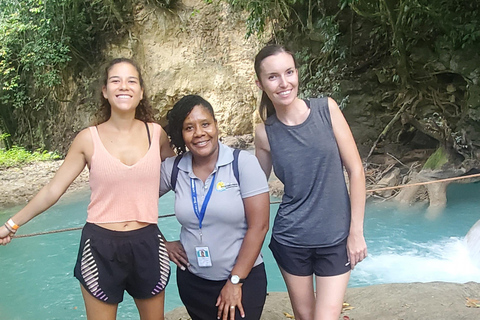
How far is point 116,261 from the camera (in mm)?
1795

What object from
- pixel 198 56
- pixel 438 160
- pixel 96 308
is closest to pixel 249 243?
pixel 96 308

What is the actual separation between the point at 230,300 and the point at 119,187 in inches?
25.4

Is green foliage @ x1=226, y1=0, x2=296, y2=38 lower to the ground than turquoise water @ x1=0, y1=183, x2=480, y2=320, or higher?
higher

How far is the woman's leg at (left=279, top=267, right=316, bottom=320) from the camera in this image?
190 cm

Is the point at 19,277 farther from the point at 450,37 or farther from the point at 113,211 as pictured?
the point at 450,37

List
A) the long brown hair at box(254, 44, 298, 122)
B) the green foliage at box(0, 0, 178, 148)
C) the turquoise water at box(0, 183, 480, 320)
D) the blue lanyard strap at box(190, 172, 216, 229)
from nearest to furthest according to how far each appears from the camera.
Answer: the blue lanyard strap at box(190, 172, 216, 229) < the long brown hair at box(254, 44, 298, 122) < the turquoise water at box(0, 183, 480, 320) < the green foliage at box(0, 0, 178, 148)

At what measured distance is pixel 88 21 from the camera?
12477mm

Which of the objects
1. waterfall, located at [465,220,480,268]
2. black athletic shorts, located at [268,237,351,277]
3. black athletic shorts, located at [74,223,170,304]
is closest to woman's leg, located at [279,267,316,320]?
black athletic shorts, located at [268,237,351,277]

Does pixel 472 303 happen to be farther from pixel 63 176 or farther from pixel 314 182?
pixel 63 176

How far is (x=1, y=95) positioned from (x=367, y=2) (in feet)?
40.6

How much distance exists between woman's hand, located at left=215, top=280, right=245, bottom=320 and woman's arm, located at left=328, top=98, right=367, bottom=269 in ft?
1.65

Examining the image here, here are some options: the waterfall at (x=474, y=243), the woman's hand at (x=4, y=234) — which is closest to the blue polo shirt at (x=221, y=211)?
the woman's hand at (x=4, y=234)

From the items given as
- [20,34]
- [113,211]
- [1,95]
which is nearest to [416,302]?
[113,211]

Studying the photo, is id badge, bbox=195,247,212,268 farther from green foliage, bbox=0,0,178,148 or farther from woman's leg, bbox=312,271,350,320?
green foliage, bbox=0,0,178,148
